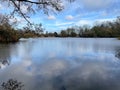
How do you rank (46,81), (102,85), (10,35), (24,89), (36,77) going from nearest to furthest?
1. (24,89)
2. (102,85)
3. (46,81)
4. (36,77)
5. (10,35)

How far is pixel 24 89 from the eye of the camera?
28.5ft

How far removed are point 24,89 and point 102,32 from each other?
94706 millimetres

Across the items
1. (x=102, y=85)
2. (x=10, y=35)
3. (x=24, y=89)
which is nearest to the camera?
(x=24, y=89)

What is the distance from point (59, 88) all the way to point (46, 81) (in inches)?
53.9

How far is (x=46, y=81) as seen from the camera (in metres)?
10.2

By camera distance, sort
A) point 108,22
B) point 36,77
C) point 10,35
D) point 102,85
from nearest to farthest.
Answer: point 102,85 < point 36,77 < point 10,35 < point 108,22

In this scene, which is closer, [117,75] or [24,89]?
[24,89]

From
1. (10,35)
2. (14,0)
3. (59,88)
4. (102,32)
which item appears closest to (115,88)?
(59,88)

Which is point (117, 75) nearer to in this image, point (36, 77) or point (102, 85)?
point (102, 85)

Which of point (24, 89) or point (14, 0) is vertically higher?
point (14, 0)

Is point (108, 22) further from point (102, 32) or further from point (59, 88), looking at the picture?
point (59, 88)

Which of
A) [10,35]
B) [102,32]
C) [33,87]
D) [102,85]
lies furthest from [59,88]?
[102,32]

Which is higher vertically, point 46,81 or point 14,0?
point 14,0

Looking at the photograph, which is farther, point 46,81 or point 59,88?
point 46,81
